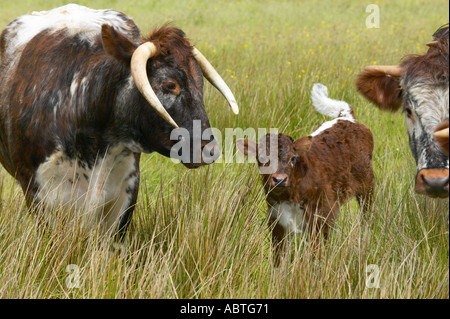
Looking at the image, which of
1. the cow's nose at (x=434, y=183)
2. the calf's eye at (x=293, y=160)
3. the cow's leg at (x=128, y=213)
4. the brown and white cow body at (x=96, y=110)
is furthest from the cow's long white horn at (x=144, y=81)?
the cow's nose at (x=434, y=183)

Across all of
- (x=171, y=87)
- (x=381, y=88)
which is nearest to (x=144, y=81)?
(x=171, y=87)

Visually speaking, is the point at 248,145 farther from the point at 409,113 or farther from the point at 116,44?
the point at 409,113

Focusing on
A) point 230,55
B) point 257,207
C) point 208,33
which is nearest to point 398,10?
point 208,33

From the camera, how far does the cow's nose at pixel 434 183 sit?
3.09 metres

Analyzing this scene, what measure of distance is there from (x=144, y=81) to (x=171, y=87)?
253 mm

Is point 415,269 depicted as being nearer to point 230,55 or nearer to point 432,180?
point 432,180

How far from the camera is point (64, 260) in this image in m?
3.99

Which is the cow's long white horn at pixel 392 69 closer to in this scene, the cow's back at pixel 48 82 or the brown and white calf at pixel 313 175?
the brown and white calf at pixel 313 175

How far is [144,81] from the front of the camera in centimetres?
384

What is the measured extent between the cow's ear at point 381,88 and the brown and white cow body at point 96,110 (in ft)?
2.85

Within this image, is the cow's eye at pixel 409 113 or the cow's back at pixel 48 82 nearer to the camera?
the cow's eye at pixel 409 113

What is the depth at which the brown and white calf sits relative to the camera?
479 centimetres
